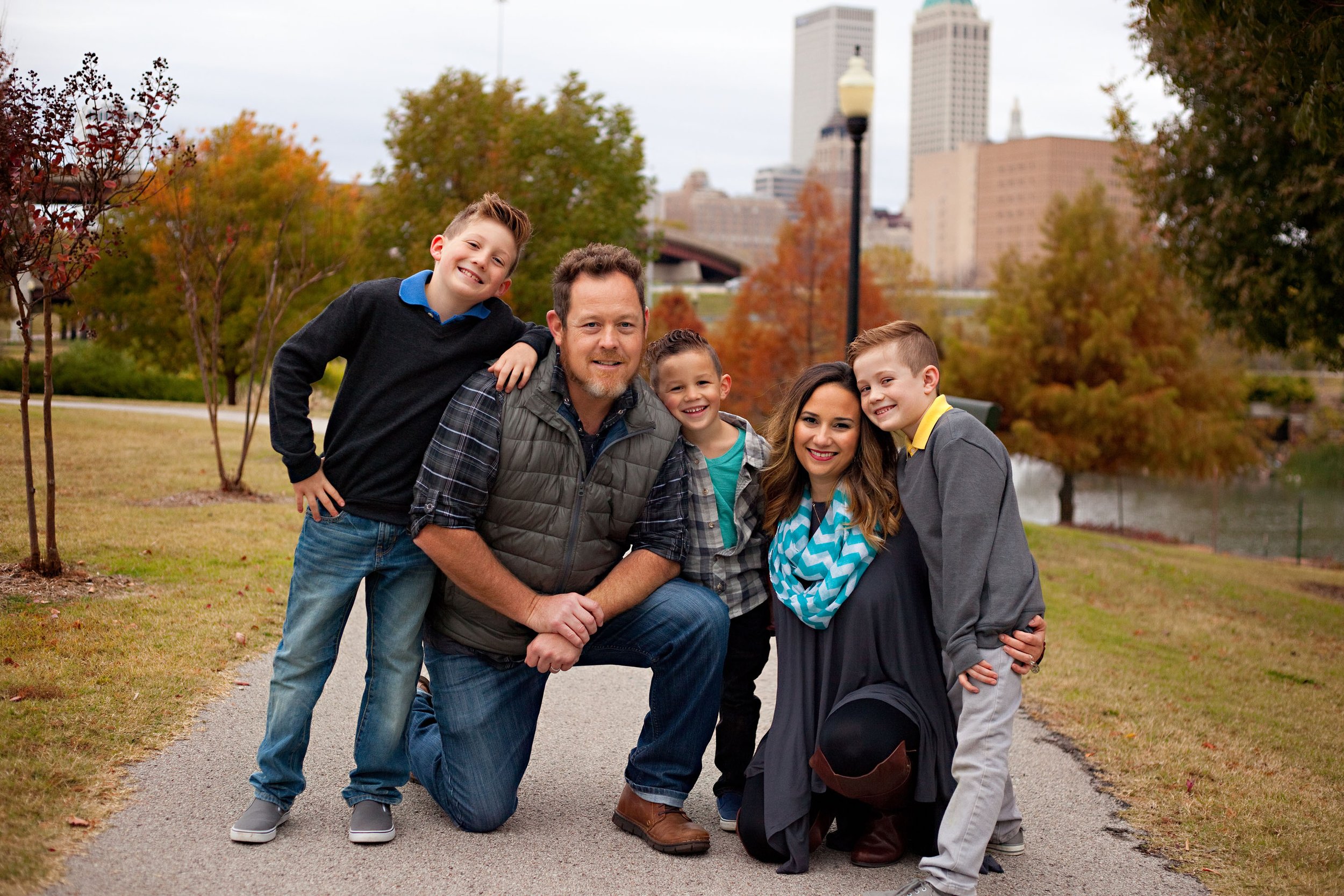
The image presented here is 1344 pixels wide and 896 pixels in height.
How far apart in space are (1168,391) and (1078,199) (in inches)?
195

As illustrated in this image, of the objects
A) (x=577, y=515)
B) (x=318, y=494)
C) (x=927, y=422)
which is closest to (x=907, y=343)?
(x=927, y=422)

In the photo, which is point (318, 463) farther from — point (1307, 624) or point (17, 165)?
point (1307, 624)


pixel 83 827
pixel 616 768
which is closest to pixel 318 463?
pixel 83 827

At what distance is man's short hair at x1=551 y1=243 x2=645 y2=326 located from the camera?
12.0 feet

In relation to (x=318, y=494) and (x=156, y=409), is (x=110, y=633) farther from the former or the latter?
(x=156, y=409)

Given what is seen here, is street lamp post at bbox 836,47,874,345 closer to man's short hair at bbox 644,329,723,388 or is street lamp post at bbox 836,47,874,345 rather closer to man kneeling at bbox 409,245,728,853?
man's short hair at bbox 644,329,723,388

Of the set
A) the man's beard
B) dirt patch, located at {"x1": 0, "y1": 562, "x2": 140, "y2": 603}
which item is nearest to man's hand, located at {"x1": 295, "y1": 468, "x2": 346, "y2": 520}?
the man's beard

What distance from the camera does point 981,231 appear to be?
157 m

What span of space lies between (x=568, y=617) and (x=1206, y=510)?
83.5 feet

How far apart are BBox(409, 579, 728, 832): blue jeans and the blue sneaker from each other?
20cm

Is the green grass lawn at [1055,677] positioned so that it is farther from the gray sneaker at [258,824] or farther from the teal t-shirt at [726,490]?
the teal t-shirt at [726,490]

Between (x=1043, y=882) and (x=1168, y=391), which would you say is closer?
(x=1043, y=882)

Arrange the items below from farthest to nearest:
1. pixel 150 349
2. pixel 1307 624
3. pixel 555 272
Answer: pixel 150 349, pixel 1307 624, pixel 555 272

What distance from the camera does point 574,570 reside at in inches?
143
